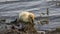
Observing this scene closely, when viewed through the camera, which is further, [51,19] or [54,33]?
[51,19]

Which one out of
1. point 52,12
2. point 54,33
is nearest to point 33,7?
Answer: point 52,12

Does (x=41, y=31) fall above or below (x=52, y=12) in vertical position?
below

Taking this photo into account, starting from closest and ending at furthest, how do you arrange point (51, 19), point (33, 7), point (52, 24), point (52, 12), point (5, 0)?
point (52, 24), point (51, 19), point (52, 12), point (33, 7), point (5, 0)

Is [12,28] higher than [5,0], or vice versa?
[5,0]

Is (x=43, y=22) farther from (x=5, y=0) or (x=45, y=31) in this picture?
(x=5, y=0)

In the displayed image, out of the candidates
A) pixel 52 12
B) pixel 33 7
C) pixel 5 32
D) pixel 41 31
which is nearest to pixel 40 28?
pixel 41 31

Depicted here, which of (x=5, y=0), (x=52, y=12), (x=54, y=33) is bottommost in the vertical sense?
(x=54, y=33)

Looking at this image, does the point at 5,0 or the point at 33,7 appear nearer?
the point at 33,7

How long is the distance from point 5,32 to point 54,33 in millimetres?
580

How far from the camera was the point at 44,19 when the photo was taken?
7.88 feet

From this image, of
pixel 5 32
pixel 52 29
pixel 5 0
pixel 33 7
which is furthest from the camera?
pixel 5 0

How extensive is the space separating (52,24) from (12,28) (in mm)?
568

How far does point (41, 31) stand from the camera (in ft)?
6.77

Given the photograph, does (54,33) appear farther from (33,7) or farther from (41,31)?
(33,7)
